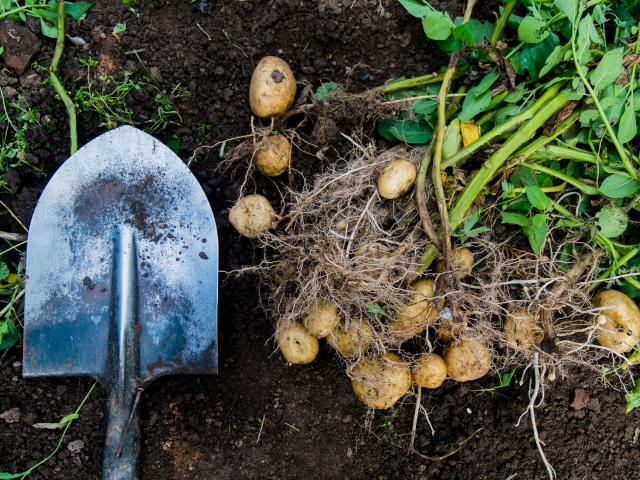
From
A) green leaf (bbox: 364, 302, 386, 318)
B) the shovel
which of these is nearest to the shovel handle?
the shovel

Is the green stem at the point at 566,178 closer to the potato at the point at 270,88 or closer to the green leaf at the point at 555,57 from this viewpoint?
the green leaf at the point at 555,57

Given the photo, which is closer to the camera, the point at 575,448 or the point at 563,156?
the point at 563,156

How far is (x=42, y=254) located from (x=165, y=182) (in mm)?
398

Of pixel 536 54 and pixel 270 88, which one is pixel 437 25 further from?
pixel 270 88

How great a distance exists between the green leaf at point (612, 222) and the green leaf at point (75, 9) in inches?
66.4

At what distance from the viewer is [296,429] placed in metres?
1.56

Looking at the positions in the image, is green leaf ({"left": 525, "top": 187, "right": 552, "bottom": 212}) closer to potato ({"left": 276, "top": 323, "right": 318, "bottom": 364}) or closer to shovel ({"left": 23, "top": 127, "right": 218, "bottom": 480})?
potato ({"left": 276, "top": 323, "right": 318, "bottom": 364})

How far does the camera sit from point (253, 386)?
1575mm

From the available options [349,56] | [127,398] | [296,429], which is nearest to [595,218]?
[349,56]

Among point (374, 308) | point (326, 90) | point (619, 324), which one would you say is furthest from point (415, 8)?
point (619, 324)

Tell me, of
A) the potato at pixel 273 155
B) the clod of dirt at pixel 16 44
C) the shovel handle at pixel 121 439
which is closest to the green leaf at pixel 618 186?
→ the potato at pixel 273 155

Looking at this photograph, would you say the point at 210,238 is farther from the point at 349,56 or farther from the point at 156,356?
the point at 349,56

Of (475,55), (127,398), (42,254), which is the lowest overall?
(127,398)

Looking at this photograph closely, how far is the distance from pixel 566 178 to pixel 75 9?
1.58 m
